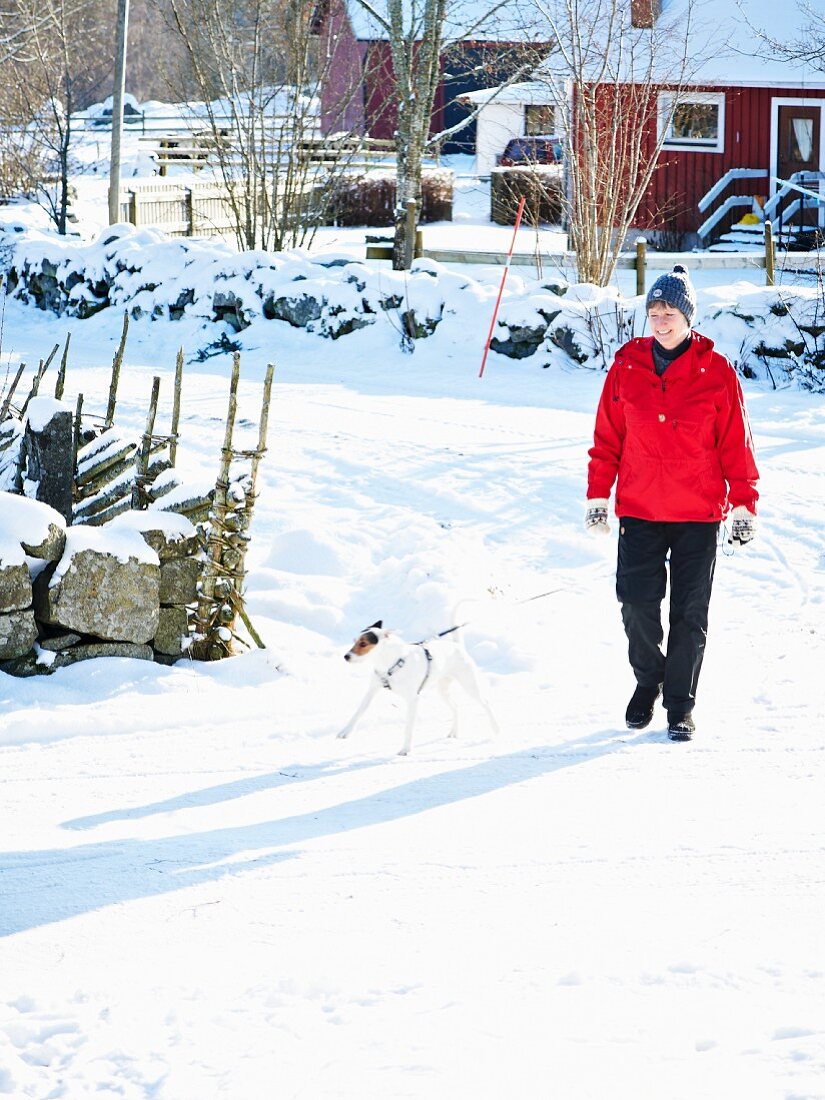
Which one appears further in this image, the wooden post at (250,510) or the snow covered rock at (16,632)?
the wooden post at (250,510)

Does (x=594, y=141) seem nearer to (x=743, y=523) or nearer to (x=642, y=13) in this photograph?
(x=642, y=13)

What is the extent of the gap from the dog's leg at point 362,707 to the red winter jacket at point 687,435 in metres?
1.20

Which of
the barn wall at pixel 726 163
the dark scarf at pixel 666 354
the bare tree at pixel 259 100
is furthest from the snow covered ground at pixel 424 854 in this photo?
the barn wall at pixel 726 163

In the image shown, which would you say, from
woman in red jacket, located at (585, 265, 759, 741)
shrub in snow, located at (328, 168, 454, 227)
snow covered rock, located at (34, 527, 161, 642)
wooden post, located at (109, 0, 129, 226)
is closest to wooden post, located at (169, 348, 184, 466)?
snow covered rock, located at (34, 527, 161, 642)

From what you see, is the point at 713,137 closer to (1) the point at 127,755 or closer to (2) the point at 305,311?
(2) the point at 305,311

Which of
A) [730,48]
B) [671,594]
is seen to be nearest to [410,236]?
[730,48]

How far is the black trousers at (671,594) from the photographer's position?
4922 millimetres

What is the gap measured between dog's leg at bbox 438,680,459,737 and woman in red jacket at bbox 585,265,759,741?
70cm

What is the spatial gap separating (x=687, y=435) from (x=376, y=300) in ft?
30.3

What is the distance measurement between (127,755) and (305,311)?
31.7 feet

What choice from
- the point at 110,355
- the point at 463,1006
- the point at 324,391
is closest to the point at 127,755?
the point at 463,1006

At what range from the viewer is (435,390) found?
12102mm

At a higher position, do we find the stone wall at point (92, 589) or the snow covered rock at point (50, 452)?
the snow covered rock at point (50, 452)

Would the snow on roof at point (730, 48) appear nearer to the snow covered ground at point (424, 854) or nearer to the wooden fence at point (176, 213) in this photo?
the wooden fence at point (176, 213)
